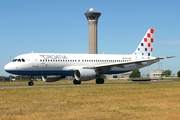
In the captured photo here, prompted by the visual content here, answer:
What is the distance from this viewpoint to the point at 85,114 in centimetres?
1551

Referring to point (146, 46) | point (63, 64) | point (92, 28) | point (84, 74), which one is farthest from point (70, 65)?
point (92, 28)

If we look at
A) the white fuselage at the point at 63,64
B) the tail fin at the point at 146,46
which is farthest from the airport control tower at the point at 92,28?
the white fuselage at the point at 63,64

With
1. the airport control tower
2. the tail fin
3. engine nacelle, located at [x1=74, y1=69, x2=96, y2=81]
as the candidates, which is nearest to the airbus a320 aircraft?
engine nacelle, located at [x1=74, y1=69, x2=96, y2=81]

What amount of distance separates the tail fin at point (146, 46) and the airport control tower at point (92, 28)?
84.2m

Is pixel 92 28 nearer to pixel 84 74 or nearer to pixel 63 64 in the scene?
pixel 63 64

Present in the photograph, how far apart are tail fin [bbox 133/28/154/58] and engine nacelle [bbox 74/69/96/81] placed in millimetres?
12470

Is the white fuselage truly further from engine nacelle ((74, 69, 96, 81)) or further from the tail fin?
the tail fin

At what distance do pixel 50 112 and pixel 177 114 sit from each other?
551 cm

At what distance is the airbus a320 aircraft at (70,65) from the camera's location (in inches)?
1650

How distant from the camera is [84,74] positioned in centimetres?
4291

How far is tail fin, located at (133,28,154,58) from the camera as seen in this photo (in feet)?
180

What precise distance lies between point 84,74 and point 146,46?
16.4 m

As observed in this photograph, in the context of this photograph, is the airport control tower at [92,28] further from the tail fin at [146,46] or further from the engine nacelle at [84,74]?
the engine nacelle at [84,74]

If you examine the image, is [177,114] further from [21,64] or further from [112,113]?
[21,64]
